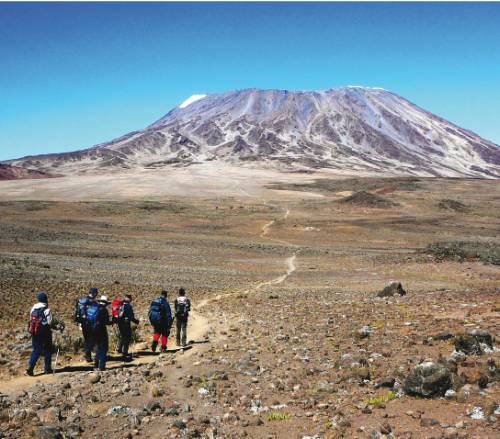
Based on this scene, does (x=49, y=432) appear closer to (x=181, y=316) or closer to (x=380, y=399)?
(x=380, y=399)

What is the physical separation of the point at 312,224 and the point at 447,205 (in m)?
37.4

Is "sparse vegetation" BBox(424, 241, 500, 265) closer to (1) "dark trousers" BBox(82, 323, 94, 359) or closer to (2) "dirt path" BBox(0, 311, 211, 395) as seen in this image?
(2) "dirt path" BBox(0, 311, 211, 395)

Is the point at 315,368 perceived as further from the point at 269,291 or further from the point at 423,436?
the point at 269,291

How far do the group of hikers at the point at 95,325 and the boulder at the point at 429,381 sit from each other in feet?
24.2

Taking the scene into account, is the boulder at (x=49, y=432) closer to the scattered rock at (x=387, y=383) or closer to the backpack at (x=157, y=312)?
the scattered rock at (x=387, y=383)

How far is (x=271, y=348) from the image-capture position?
1352 centimetres

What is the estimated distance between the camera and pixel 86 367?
43.2ft

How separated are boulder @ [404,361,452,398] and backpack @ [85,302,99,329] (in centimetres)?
764

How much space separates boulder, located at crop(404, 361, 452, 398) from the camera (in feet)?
29.2

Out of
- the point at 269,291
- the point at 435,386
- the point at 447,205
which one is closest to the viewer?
the point at 435,386

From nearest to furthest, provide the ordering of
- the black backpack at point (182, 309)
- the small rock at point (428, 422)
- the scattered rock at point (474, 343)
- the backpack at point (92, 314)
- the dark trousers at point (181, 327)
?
the small rock at point (428, 422), the scattered rock at point (474, 343), the backpack at point (92, 314), the dark trousers at point (181, 327), the black backpack at point (182, 309)

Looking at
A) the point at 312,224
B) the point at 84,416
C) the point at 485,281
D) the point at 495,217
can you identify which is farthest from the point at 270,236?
the point at 84,416

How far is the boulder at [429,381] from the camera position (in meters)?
8.90

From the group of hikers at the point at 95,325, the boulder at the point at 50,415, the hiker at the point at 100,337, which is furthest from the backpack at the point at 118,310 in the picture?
the boulder at the point at 50,415
